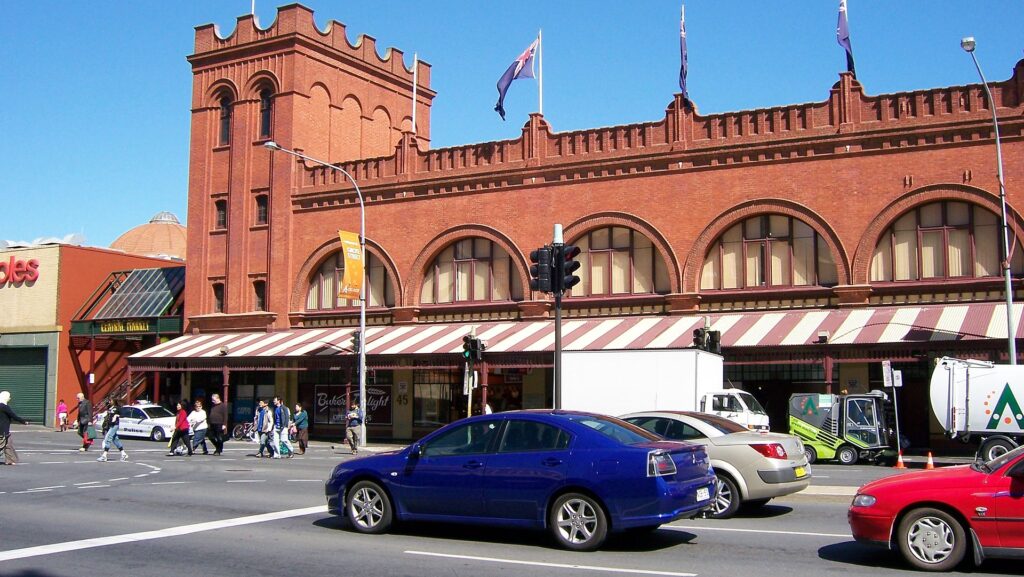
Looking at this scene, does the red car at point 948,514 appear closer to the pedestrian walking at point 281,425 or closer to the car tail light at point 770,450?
the car tail light at point 770,450

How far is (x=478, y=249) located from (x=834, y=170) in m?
13.3

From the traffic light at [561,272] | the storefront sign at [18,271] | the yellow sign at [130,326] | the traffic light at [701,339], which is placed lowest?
the traffic light at [701,339]

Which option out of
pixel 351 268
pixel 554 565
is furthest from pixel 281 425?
pixel 554 565

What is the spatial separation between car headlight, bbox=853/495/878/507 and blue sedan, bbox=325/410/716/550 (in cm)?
171

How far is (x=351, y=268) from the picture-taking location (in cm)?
3591

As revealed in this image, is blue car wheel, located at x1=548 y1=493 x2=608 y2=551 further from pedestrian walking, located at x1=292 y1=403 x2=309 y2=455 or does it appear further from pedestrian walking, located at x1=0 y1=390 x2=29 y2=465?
pedestrian walking, located at x1=292 y1=403 x2=309 y2=455

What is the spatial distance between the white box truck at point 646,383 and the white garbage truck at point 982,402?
14.8 ft

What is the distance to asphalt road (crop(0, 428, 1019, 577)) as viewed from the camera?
10086mm

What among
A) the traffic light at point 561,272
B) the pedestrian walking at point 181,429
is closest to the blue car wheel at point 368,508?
the traffic light at point 561,272

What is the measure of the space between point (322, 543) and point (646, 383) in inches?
471

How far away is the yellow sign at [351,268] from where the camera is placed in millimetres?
35688

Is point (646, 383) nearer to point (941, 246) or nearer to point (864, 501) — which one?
point (864, 501)

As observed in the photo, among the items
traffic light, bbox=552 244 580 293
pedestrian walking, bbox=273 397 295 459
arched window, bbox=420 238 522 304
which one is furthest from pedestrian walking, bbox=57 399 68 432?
traffic light, bbox=552 244 580 293

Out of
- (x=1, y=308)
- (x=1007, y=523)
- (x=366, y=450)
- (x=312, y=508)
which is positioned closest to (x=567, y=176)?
(x=366, y=450)
